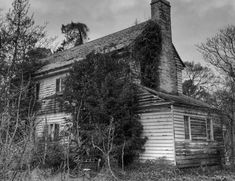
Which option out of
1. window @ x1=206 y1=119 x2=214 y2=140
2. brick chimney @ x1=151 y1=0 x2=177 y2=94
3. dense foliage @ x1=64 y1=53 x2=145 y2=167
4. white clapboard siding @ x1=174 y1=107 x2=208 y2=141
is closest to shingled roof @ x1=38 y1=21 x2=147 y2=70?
brick chimney @ x1=151 y1=0 x2=177 y2=94

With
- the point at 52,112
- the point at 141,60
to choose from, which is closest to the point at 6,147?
the point at 141,60

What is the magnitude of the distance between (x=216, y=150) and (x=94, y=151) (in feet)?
23.5

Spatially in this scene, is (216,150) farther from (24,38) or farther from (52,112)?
(24,38)

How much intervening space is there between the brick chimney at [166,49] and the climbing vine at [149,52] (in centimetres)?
46

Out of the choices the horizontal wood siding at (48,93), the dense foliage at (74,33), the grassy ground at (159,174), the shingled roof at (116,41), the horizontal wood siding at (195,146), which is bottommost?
the grassy ground at (159,174)

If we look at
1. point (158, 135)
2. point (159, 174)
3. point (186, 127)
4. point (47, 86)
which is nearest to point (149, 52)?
point (186, 127)

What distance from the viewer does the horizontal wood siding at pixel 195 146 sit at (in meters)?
12.9

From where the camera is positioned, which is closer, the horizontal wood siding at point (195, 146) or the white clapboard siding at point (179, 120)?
the horizontal wood siding at point (195, 146)

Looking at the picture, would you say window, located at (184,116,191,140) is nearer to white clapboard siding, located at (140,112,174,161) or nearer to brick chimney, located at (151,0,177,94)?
white clapboard siding, located at (140,112,174,161)

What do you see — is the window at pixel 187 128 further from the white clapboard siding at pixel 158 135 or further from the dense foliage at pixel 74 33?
the dense foliage at pixel 74 33

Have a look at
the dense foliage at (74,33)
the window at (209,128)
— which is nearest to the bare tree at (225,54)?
the window at (209,128)

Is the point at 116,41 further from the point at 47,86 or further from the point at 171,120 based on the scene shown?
the point at 171,120

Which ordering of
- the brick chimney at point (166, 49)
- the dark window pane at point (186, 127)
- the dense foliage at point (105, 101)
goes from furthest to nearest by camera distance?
the brick chimney at point (166, 49), the dark window pane at point (186, 127), the dense foliage at point (105, 101)

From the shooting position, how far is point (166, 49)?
1756 centimetres
